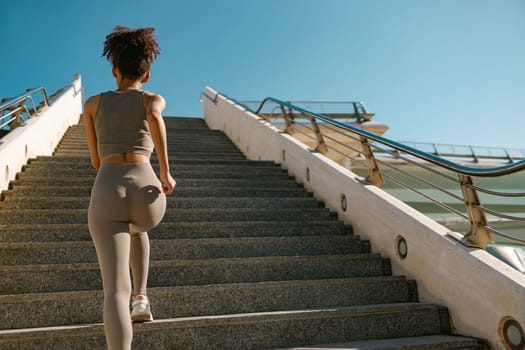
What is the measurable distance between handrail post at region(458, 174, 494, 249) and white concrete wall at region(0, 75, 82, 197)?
4.06 m

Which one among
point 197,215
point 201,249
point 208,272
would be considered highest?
point 197,215

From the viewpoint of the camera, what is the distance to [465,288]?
106 inches

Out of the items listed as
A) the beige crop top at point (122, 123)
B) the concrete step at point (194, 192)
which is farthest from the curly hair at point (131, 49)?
the concrete step at point (194, 192)

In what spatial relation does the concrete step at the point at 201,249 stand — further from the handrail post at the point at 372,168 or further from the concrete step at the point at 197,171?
the concrete step at the point at 197,171

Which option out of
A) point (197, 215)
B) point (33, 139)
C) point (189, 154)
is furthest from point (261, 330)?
point (189, 154)

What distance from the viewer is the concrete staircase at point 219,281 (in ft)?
8.18

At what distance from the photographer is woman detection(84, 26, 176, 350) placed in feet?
5.72

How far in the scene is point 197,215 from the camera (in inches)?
168

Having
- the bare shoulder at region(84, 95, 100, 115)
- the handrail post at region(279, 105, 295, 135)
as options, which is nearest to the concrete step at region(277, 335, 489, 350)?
the bare shoulder at region(84, 95, 100, 115)

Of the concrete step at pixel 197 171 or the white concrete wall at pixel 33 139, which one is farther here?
the concrete step at pixel 197 171

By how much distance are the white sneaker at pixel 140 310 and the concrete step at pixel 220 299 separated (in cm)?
38

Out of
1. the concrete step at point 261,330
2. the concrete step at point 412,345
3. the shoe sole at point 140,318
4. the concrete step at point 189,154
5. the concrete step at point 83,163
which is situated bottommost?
the concrete step at point 412,345

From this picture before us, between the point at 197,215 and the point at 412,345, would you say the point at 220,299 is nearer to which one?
the point at 412,345

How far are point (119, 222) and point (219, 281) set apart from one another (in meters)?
1.50
